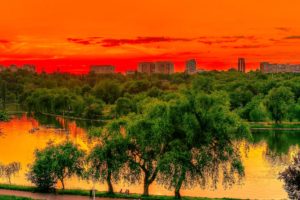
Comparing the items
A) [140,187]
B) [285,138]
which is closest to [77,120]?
[285,138]

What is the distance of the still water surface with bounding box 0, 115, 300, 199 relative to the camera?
115 ft

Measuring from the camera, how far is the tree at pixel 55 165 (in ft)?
102

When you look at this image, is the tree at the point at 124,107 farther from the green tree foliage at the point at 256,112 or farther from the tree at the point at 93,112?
the green tree foliage at the point at 256,112

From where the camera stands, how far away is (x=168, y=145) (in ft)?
99.9

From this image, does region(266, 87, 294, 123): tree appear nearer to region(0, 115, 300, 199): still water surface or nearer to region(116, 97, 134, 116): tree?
region(0, 115, 300, 199): still water surface

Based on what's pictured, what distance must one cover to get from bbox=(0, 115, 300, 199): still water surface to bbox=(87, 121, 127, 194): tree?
439 cm

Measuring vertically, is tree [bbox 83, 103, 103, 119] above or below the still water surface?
above

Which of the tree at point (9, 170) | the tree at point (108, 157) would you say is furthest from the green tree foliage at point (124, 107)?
the tree at point (108, 157)

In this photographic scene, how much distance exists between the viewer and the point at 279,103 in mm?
77125

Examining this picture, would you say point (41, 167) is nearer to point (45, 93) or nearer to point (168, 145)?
point (168, 145)

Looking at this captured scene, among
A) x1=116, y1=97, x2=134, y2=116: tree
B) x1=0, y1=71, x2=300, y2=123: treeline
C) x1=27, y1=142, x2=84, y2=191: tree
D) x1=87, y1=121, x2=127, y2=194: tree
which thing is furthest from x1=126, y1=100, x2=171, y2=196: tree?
x1=116, y1=97, x2=134, y2=116: tree

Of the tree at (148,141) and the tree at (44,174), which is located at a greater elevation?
the tree at (148,141)

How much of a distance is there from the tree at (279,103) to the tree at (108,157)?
49.3 meters

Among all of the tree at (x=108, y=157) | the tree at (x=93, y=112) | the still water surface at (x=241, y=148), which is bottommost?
the still water surface at (x=241, y=148)
